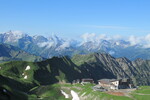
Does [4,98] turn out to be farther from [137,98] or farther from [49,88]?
[49,88]

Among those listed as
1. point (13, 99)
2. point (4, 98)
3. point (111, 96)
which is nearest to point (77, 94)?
point (111, 96)

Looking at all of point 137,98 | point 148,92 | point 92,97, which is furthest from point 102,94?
point 148,92

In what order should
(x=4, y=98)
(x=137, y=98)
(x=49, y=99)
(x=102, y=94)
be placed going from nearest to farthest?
(x=4, y=98), (x=137, y=98), (x=102, y=94), (x=49, y=99)

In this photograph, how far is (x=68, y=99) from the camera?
568ft

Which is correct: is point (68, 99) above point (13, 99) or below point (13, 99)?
below

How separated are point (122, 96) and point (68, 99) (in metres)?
39.5

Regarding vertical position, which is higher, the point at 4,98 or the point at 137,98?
the point at 4,98

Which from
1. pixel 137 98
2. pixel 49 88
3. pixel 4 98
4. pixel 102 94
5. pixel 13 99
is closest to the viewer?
pixel 4 98

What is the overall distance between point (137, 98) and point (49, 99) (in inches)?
2242

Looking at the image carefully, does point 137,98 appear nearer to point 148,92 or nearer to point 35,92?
point 148,92

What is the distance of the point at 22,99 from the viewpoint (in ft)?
436

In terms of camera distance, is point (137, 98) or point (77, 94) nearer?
point (137, 98)

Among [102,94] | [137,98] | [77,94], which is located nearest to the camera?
[137,98]

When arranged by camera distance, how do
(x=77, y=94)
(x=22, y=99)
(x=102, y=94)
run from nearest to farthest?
(x=22, y=99) → (x=102, y=94) → (x=77, y=94)
